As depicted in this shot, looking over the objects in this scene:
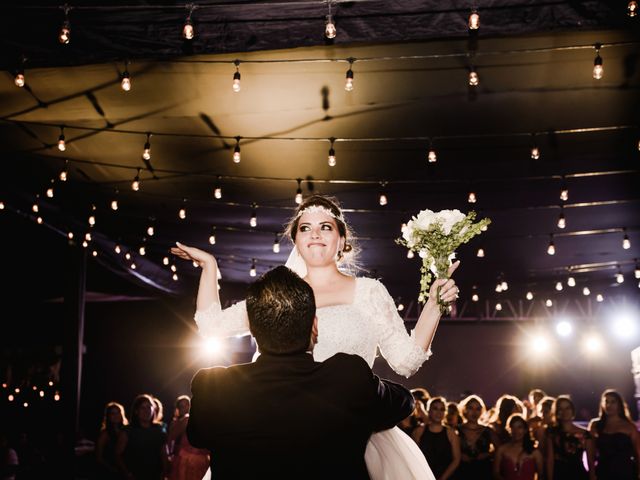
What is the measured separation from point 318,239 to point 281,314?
829mm

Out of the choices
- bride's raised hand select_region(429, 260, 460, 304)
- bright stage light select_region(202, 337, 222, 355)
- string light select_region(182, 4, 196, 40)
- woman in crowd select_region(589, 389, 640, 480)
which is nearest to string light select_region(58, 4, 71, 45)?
string light select_region(182, 4, 196, 40)

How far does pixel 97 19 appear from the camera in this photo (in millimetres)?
4074

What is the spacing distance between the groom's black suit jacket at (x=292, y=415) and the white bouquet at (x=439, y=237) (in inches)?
32.0

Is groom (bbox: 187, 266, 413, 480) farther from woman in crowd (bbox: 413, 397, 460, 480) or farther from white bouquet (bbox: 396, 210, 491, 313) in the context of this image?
woman in crowd (bbox: 413, 397, 460, 480)

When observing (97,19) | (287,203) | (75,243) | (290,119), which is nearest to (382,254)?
(287,203)

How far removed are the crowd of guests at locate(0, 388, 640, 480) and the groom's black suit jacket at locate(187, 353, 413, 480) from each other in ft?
16.8

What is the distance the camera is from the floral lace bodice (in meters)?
2.28

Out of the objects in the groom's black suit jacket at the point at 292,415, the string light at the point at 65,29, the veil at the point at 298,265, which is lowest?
the groom's black suit jacket at the point at 292,415

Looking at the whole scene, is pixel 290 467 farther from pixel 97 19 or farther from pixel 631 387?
pixel 631 387

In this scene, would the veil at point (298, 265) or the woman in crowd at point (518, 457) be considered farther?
the woman in crowd at point (518, 457)

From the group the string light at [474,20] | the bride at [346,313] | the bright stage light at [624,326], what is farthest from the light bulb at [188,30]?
the bright stage light at [624,326]

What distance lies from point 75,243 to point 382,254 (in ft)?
17.4

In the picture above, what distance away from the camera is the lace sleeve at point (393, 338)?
228 centimetres

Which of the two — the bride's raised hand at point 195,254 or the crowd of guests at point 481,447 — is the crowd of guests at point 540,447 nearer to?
the crowd of guests at point 481,447
